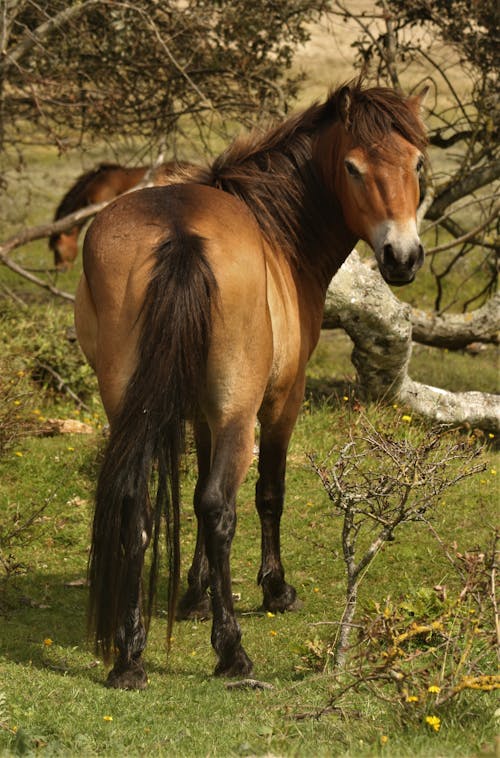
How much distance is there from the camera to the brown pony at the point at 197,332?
3.88 meters

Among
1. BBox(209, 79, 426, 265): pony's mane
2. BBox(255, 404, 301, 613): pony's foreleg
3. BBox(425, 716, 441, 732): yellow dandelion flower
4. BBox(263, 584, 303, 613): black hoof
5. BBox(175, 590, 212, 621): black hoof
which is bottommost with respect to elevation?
BBox(175, 590, 212, 621): black hoof

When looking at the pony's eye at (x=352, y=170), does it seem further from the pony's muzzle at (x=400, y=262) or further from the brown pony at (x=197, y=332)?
the pony's muzzle at (x=400, y=262)

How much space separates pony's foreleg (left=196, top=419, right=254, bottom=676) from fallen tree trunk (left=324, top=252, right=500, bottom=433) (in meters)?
3.81

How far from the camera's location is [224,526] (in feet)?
13.5

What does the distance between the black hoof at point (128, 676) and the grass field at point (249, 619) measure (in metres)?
0.05

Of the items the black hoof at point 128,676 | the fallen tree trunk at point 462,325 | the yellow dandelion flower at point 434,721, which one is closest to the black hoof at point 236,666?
the black hoof at point 128,676

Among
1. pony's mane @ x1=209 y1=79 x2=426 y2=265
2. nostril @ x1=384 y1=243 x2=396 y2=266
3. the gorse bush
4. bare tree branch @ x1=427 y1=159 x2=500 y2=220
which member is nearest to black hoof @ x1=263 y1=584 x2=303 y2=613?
pony's mane @ x1=209 y1=79 x2=426 y2=265

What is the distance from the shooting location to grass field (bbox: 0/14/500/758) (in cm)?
334

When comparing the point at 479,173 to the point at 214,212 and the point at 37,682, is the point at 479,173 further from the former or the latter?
the point at 37,682

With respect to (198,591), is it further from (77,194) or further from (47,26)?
(77,194)

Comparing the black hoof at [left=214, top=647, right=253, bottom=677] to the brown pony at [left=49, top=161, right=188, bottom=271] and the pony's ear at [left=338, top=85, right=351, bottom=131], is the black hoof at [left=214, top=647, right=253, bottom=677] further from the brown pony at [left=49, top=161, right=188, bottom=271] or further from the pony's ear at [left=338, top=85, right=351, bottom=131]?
the brown pony at [left=49, top=161, right=188, bottom=271]

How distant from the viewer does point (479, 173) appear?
9.71 metres

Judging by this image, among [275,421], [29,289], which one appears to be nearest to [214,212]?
[275,421]

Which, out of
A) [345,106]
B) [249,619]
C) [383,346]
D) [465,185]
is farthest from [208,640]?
[465,185]
